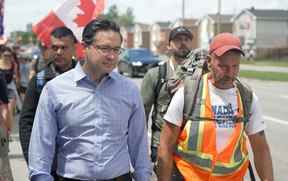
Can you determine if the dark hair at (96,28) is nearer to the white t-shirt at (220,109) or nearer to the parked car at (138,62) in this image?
the white t-shirt at (220,109)

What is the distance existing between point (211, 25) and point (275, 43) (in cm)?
1404

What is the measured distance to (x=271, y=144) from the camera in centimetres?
1144

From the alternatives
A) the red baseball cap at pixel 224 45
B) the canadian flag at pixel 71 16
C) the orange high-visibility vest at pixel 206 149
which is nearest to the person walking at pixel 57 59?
the orange high-visibility vest at pixel 206 149

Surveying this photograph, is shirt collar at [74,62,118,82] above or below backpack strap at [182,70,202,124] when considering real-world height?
above

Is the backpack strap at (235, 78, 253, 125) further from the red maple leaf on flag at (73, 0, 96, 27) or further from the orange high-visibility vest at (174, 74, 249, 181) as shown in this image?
the red maple leaf on flag at (73, 0, 96, 27)

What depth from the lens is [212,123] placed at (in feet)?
12.5

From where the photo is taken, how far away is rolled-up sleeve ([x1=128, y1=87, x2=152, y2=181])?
3.69m

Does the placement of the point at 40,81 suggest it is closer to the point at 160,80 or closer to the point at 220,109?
the point at 160,80

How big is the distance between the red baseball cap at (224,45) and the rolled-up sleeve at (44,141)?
97cm

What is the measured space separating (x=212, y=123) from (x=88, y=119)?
75 cm

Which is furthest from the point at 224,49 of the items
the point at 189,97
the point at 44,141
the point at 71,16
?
the point at 71,16

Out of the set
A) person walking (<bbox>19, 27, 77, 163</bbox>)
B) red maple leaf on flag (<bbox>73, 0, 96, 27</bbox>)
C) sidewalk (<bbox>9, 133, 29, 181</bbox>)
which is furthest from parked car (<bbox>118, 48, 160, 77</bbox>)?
person walking (<bbox>19, 27, 77, 163</bbox>)

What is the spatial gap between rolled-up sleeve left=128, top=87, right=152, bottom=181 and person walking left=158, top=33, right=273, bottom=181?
0.70ft

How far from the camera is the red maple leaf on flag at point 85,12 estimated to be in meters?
6.88
